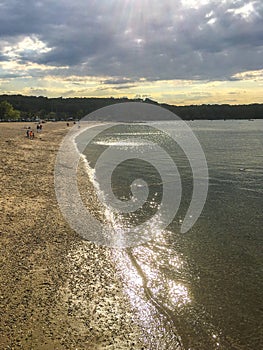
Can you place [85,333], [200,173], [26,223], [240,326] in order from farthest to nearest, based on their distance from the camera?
[200,173], [26,223], [240,326], [85,333]

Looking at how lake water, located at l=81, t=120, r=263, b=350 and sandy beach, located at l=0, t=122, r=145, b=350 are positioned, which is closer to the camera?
sandy beach, located at l=0, t=122, r=145, b=350

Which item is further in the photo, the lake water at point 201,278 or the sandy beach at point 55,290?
the lake water at point 201,278

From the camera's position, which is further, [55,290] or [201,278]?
[201,278]

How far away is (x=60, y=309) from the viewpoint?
760 centimetres

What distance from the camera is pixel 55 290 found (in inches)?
330

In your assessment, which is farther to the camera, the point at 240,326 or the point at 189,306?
the point at 189,306

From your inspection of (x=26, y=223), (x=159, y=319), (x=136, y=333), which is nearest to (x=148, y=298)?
(x=159, y=319)

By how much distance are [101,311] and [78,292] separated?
967mm

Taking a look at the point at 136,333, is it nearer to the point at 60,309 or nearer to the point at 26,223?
the point at 60,309

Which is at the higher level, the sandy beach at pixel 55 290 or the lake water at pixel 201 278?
the sandy beach at pixel 55 290

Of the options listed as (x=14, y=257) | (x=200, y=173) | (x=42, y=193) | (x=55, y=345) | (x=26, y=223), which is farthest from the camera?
(x=200, y=173)

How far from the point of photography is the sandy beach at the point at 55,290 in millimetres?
6684

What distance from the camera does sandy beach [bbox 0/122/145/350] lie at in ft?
21.9

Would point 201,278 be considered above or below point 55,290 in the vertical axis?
below
